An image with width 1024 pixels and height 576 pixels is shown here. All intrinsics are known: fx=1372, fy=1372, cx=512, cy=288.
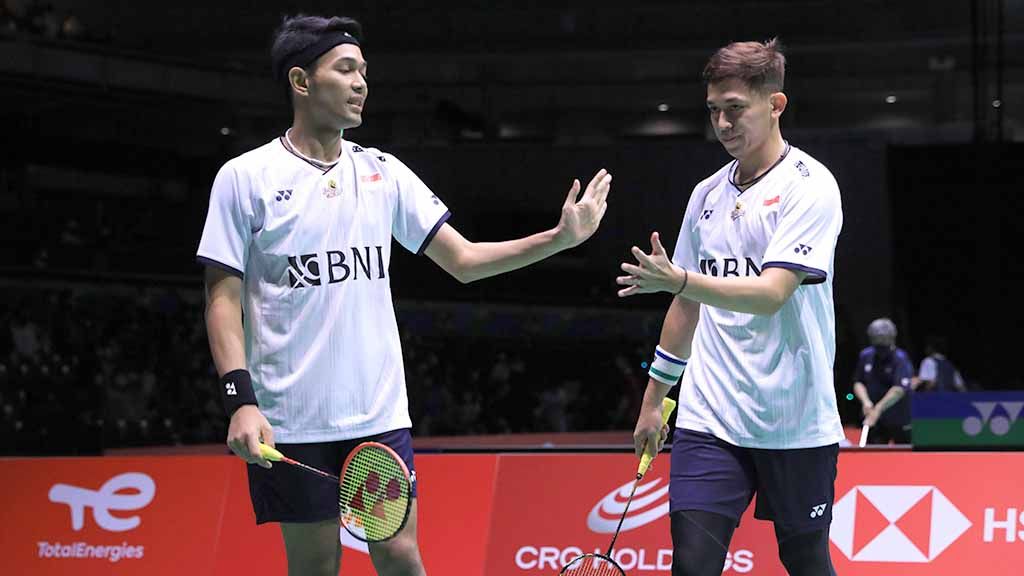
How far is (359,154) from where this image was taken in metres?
3.69

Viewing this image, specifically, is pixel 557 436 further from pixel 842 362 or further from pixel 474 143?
pixel 474 143

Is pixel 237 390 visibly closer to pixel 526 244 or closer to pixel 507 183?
pixel 526 244

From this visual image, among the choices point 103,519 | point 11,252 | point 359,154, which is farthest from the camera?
point 11,252

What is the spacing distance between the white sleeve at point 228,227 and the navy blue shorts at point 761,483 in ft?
4.33

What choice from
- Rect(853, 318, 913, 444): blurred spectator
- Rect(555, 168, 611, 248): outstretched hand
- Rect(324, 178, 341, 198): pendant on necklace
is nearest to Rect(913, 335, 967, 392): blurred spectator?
Rect(853, 318, 913, 444): blurred spectator

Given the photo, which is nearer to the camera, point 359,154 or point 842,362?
point 359,154

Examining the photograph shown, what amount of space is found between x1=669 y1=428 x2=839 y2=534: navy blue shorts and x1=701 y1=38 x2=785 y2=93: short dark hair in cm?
97

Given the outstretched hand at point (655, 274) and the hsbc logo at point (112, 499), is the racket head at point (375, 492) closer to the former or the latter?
the outstretched hand at point (655, 274)

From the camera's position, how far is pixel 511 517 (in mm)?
6062

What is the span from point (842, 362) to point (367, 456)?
1515cm

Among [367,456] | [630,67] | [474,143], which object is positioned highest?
[630,67]

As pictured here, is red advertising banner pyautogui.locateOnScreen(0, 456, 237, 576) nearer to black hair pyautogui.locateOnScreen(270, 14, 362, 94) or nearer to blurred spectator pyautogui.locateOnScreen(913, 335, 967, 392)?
black hair pyautogui.locateOnScreen(270, 14, 362, 94)

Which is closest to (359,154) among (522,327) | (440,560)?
(440,560)

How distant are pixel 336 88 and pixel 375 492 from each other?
3.45 feet
